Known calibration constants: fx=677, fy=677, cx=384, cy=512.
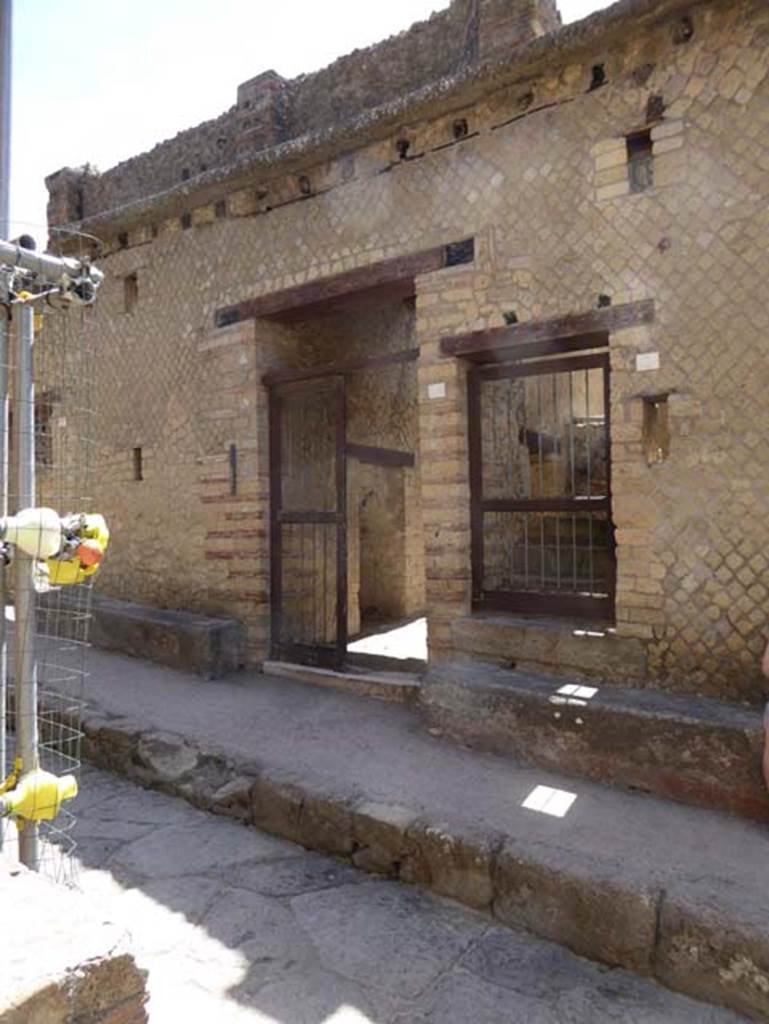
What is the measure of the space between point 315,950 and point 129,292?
6860 millimetres

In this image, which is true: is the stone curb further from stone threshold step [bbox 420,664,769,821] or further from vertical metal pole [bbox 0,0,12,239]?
vertical metal pole [bbox 0,0,12,239]

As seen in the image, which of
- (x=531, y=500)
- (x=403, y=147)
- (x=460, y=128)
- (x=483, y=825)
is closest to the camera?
(x=483, y=825)

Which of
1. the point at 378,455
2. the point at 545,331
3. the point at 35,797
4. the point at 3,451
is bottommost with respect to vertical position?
the point at 35,797

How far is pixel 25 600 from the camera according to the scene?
2.45 m

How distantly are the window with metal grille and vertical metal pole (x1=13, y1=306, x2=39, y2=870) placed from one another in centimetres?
333

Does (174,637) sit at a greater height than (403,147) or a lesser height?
lesser

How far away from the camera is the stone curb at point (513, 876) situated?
2.49m

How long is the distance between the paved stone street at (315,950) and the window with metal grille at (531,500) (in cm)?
→ 226

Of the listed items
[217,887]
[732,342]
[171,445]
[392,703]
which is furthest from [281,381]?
[217,887]

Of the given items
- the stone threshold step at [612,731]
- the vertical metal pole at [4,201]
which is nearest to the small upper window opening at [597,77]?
the vertical metal pole at [4,201]

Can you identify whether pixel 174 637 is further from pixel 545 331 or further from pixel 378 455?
pixel 545 331

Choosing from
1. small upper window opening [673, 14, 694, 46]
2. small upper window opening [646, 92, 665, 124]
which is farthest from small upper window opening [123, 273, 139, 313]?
small upper window opening [673, 14, 694, 46]

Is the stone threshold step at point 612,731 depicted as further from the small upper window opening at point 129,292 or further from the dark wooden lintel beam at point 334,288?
the small upper window opening at point 129,292

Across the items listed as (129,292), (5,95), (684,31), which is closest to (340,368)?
(129,292)
